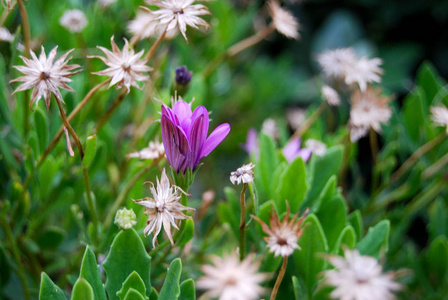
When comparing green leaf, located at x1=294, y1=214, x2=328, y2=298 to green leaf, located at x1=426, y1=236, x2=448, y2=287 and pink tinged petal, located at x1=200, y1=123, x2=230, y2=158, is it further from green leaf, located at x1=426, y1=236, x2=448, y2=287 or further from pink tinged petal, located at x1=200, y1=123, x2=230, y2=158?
green leaf, located at x1=426, y1=236, x2=448, y2=287

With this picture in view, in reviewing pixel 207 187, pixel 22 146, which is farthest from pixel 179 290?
pixel 207 187

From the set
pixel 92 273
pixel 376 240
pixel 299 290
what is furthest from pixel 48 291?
pixel 376 240

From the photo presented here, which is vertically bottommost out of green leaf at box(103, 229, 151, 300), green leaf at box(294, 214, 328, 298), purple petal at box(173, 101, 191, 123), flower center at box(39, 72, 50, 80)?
green leaf at box(103, 229, 151, 300)

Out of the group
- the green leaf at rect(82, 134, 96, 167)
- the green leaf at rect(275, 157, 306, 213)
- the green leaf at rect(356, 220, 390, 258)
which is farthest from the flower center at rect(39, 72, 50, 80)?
the green leaf at rect(356, 220, 390, 258)

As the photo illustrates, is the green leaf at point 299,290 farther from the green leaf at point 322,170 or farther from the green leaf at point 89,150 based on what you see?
the green leaf at point 89,150

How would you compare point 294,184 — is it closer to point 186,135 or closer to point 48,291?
point 186,135
